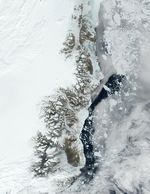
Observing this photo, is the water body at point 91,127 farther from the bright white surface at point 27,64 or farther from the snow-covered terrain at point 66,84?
the bright white surface at point 27,64

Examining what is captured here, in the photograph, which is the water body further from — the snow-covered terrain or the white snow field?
the white snow field

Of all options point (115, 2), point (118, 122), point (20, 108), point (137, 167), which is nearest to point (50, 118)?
point (20, 108)

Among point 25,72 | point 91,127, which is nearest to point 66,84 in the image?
point 25,72

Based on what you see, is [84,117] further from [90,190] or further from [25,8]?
[25,8]

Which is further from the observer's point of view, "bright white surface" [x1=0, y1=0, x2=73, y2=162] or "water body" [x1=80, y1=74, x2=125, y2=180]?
"water body" [x1=80, y1=74, x2=125, y2=180]

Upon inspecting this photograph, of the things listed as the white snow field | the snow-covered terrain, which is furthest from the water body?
the white snow field

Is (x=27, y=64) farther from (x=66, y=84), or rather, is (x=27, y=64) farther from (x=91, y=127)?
(x=91, y=127)

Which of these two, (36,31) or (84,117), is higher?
(36,31)

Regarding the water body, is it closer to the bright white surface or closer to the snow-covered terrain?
the snow-covered terrain

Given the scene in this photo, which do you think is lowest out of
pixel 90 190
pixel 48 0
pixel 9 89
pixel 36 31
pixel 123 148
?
pixel 90 190
